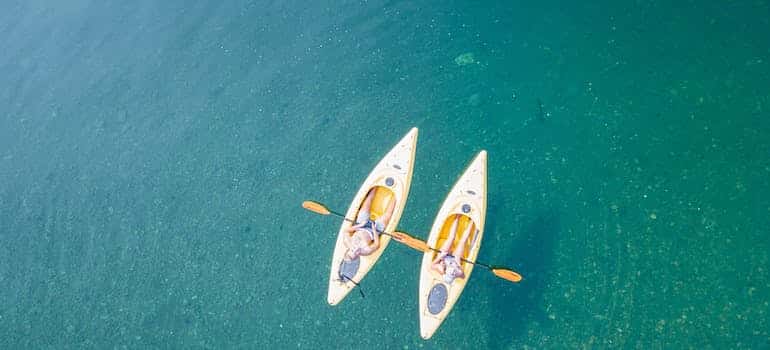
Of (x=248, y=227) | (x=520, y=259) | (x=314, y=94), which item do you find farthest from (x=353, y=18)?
(x=520, y=259)

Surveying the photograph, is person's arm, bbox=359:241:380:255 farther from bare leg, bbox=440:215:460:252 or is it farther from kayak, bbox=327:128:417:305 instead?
bare leg, bbox=440:215:460:252

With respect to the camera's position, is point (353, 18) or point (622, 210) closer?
point (622, 210)

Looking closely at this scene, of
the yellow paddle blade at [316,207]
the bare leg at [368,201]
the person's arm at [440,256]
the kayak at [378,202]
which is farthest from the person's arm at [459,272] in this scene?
the yellow paddle blade at [316,207]

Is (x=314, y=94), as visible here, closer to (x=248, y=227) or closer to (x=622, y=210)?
(x=248, y=227)

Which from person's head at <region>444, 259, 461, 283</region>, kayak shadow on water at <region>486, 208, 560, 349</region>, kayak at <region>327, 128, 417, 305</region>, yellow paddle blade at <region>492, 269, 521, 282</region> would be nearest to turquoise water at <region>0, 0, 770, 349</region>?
kayak shadow on water at <region>486, 208, 560, 349</region>

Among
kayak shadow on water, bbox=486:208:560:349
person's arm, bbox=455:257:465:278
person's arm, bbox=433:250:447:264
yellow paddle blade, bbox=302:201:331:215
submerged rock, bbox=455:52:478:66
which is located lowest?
kayak shadow on water, bbox=486:208:560:349

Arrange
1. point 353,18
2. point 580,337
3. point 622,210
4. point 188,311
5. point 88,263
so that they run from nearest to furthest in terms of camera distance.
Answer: point 580,337 → point 622,210 → point 188,311 → point 88,263 → point 353,18

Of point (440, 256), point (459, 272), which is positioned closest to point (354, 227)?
point (440, 256)

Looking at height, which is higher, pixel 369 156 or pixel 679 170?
pixel 369 156
